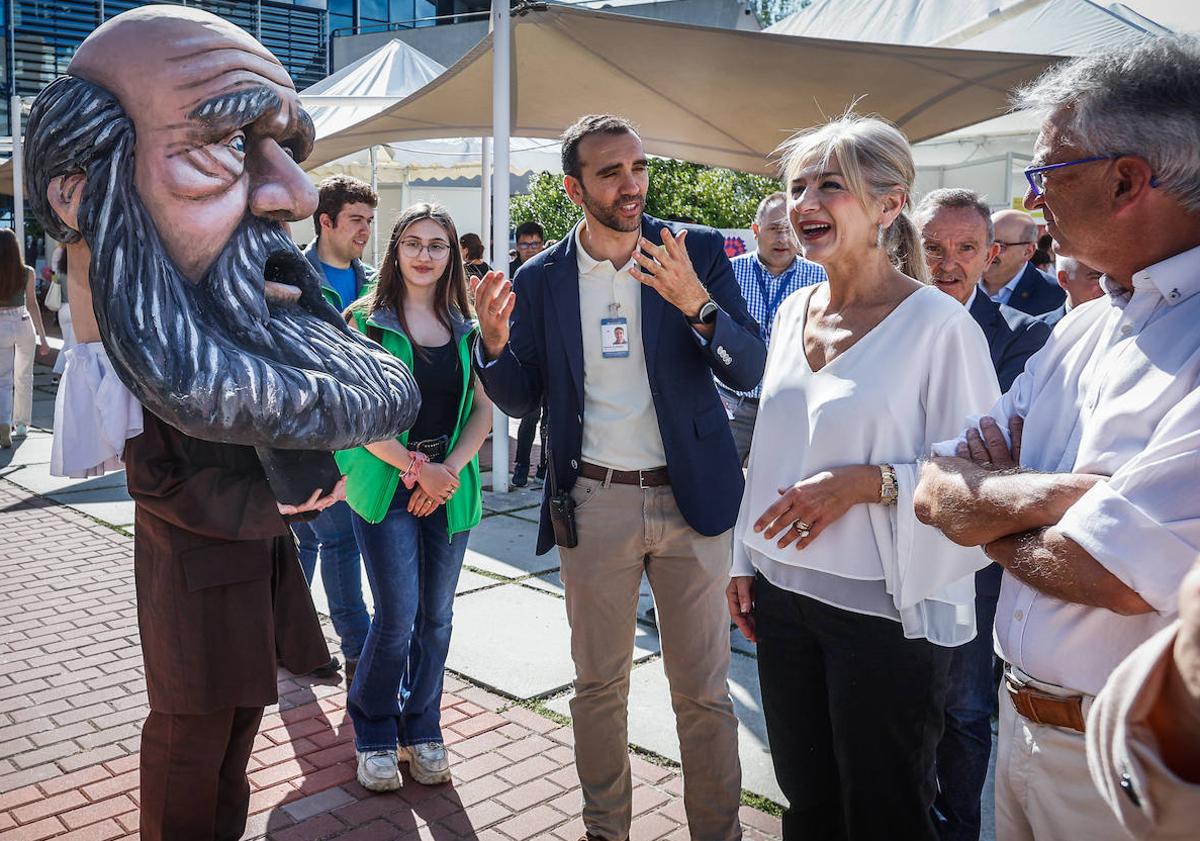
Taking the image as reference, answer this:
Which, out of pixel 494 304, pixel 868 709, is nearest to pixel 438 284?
pixel 494 304

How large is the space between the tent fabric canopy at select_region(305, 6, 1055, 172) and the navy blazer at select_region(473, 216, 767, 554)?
127 inches

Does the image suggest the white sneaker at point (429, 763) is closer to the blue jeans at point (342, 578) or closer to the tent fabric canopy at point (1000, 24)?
the blue jeans at point (342, 578)

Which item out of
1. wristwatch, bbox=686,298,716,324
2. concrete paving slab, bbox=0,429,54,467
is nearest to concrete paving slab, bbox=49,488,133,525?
concrete paving slab, bbox=0,429,54,467

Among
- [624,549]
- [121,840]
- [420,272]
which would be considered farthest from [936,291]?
[121,840]

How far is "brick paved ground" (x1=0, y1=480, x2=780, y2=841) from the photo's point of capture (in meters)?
3.21

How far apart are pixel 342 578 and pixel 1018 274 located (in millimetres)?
3393

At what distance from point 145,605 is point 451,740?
1735 mm

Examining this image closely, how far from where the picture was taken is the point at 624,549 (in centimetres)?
294

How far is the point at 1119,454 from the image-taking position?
153 centimetres

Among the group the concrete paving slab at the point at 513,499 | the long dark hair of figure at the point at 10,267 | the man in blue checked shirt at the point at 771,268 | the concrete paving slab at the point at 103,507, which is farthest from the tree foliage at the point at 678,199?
the concrete paving slab at the point at 103,507

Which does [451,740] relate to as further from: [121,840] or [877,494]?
[877,494]

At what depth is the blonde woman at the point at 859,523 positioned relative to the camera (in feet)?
7.47

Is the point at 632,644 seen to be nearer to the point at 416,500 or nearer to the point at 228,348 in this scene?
the point at 416,500

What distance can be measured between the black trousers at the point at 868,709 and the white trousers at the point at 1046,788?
441 millimetres
